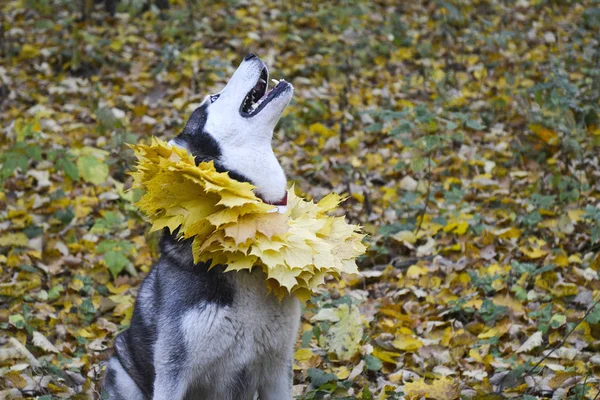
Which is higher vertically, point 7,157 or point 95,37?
point 7,157

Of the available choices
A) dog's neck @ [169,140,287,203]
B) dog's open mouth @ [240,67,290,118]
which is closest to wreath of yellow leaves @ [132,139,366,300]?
dog's neck @ [169,140,287,203]

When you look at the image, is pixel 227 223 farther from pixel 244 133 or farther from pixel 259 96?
pixel 259 96

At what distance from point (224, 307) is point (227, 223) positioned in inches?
15.1

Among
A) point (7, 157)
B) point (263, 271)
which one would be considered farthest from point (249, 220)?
point (7, 157)

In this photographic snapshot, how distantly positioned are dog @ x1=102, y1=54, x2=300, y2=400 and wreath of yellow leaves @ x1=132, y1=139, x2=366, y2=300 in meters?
0.12

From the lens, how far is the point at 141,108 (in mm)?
8766

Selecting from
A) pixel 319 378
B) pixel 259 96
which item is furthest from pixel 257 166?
pixel 319 378

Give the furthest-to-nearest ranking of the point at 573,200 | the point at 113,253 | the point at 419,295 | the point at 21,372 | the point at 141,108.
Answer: the point at 141,108 < the point at 573,200 < the point at 113,253 < the point at 419,295 < the point at 21,372

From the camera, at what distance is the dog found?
333 centimetres

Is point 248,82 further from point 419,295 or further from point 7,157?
point 7,157

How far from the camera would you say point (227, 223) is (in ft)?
10.8

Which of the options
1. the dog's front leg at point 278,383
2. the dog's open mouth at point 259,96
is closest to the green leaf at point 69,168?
the dog's open mouth at point 259,96

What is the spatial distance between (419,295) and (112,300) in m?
2.40

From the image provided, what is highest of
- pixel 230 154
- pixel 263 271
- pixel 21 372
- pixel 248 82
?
pixel 248 82
